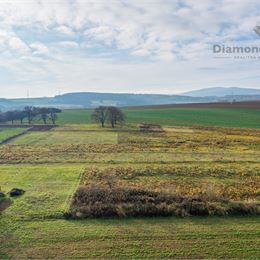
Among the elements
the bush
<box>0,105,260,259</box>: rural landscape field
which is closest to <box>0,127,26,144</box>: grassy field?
<box>0,105,260,259</box>: rural landscape field

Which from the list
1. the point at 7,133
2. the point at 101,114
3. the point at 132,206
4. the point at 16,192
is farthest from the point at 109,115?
the point at 132,206

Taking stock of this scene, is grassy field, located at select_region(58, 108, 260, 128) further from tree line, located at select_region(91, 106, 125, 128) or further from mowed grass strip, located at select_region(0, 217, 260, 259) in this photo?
mowed grass strip, located at select_region(0, 217, 260, 259)

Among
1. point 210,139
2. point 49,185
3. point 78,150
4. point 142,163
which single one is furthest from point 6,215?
point 210,139

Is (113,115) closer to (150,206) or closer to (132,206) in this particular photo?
(132,206)

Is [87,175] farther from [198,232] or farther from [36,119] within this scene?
[36,119]

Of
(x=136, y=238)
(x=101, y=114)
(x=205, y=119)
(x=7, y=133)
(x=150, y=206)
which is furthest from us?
(x=205, y=119)

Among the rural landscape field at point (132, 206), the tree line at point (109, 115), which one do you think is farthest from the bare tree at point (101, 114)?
the rural landscape field at point (132, 206)
